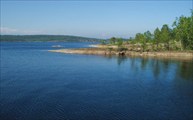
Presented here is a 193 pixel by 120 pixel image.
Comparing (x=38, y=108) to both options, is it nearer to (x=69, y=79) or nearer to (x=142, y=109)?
(x=142, y=109)

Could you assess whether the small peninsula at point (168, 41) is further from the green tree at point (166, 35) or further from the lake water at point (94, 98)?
the lake water at point (94, 98)

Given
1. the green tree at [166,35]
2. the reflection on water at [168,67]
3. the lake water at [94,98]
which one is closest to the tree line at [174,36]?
the green tree at [166,35]

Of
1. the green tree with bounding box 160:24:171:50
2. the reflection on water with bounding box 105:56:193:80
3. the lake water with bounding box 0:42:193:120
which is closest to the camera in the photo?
the lake water with bounding box 0:42:193:120

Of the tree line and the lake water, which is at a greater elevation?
the tree line

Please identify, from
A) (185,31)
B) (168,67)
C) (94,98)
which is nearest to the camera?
(94,98)

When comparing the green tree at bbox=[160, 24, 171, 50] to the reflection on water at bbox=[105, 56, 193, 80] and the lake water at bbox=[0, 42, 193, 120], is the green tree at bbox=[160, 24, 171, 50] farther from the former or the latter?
the lake water at bbox=[0, 42, 193, 120]

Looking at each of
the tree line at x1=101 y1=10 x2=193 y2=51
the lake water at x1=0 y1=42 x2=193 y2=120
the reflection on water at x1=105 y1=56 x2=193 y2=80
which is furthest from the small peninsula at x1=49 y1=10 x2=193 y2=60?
the lake water at x1=0 y1=42 x2=193 y2=120

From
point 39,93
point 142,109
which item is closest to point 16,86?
point 39,93

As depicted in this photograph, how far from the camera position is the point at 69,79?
50781 mm

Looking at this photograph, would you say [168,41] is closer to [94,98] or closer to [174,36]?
[174,36]

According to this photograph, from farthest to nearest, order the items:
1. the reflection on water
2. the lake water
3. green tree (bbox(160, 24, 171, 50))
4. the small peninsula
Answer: green tree (bbox(160, 24, 171, 50)) → the small peninsula → the reflection on water → the lake water

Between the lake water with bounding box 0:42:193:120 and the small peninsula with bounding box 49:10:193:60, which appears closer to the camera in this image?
the lake water with bounding box 0:42:193:120

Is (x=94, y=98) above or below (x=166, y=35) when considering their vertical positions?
below

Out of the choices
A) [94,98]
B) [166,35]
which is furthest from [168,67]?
[166,35]
